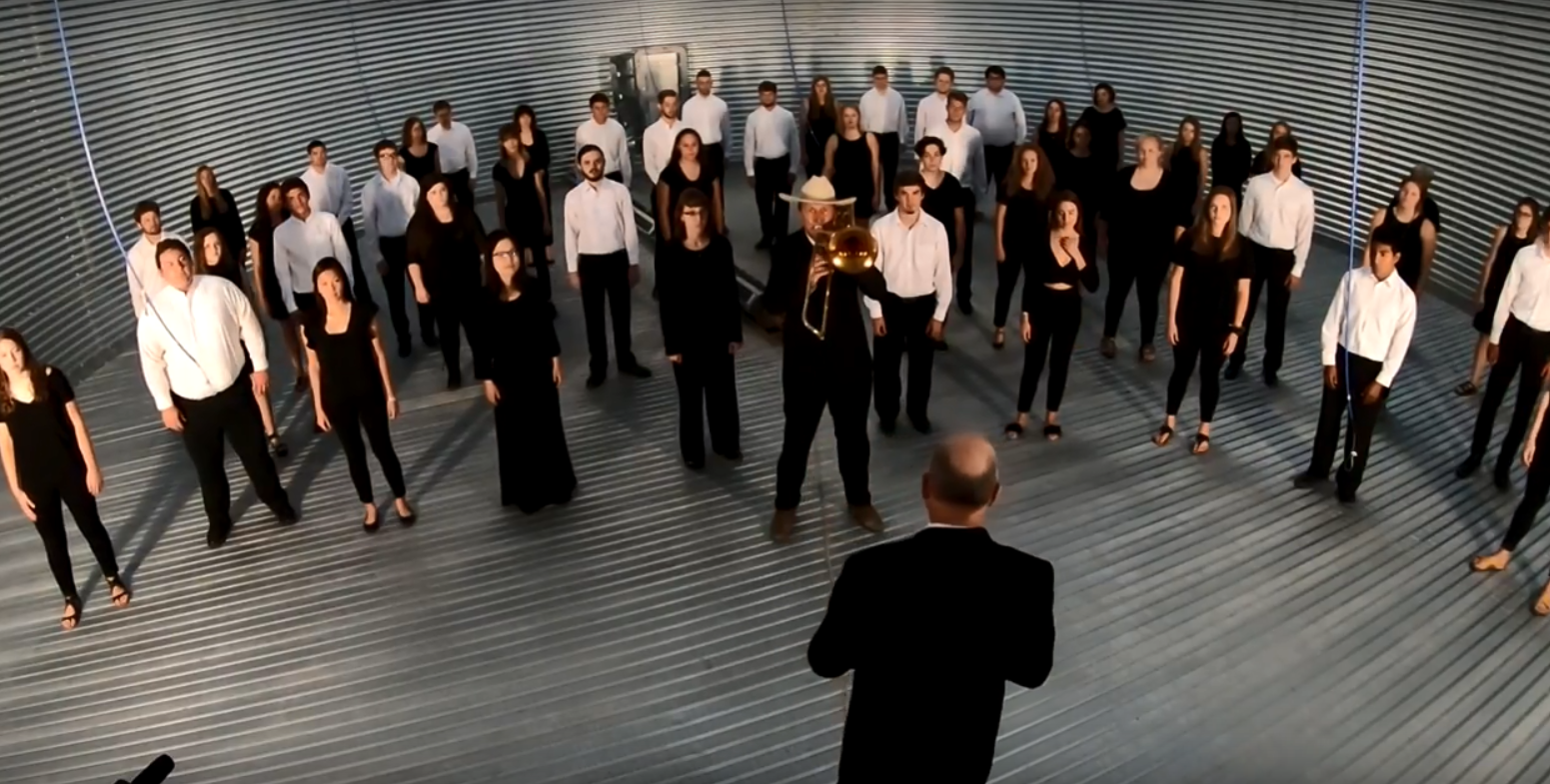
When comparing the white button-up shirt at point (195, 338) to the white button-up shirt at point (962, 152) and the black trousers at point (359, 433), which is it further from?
the white button-up shirt at point (962, 152)

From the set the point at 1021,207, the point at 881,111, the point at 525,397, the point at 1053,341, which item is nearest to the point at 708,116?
the point at 881,111

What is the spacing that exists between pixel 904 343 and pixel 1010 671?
Result: 3705 mm

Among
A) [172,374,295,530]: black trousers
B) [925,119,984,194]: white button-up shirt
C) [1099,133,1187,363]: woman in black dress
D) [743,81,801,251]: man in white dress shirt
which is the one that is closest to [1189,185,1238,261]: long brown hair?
[1099,133,1187,363]: woman in black dress

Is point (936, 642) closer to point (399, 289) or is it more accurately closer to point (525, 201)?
point (399, 289)

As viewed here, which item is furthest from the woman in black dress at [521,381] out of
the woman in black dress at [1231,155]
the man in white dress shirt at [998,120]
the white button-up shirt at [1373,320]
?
the woman in black dress at [1231,155]

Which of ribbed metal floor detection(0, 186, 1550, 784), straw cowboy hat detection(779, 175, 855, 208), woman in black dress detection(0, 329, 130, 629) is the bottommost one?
ribbed metal floor detection(0, 186, 1550, 784)

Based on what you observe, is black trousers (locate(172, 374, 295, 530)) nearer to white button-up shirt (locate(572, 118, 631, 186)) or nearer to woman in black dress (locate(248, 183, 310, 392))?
woman in black dress (locate(248, 183, 310, 392))

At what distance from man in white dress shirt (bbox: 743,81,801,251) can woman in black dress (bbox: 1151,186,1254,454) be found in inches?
146

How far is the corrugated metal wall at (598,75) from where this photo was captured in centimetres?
738

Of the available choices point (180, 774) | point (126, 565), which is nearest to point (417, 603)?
point (180, 774)

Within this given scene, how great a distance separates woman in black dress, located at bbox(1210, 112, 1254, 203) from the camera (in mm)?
7680

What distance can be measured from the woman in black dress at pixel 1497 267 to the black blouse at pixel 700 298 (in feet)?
11.5

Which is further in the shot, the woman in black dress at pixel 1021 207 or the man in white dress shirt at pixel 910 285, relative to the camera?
the woman in black dress at pixel 1021 207

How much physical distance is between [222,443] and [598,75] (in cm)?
698
